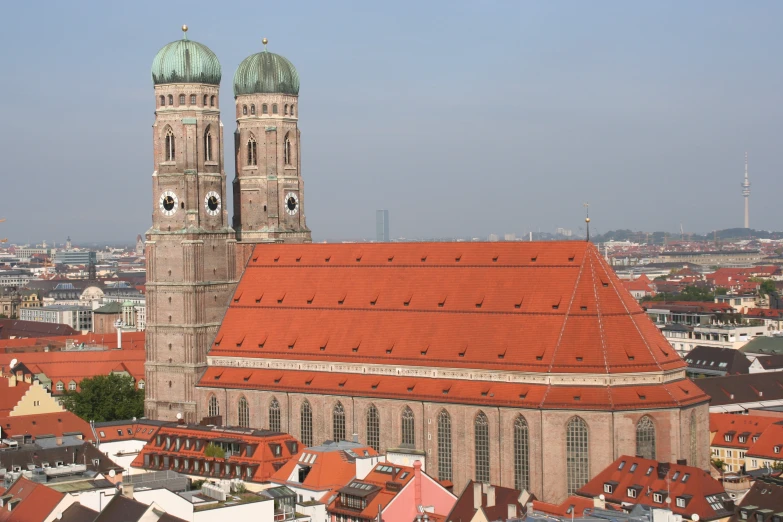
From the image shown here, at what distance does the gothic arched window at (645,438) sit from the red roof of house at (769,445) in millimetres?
18061

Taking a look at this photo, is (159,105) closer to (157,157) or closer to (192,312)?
(157,157)

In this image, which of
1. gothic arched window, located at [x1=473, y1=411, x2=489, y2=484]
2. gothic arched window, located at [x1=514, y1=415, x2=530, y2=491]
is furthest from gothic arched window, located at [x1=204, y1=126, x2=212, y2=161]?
gothic arched window, located at [x1=514, y1=415, x2=530, y2=491]

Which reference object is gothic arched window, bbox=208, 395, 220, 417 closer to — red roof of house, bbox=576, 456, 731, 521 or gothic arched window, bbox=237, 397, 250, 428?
gothic arched window, bbox=237, 397, 250, 428

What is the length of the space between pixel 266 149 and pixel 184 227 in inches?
454

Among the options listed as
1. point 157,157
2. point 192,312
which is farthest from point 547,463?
point 157,157

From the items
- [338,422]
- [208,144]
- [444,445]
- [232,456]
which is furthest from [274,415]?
[208,144]

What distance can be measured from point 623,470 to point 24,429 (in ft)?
150

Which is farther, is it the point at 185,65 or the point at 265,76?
the point at 265,76

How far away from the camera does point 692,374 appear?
152 metres

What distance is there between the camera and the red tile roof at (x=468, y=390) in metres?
92.1

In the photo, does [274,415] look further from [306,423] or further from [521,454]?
[521,454]

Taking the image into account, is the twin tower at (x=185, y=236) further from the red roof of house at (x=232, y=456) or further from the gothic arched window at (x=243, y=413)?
the red roof of house at (x=232, y=456)

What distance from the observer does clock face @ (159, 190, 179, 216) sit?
368 feet

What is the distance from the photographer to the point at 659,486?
8306cm
